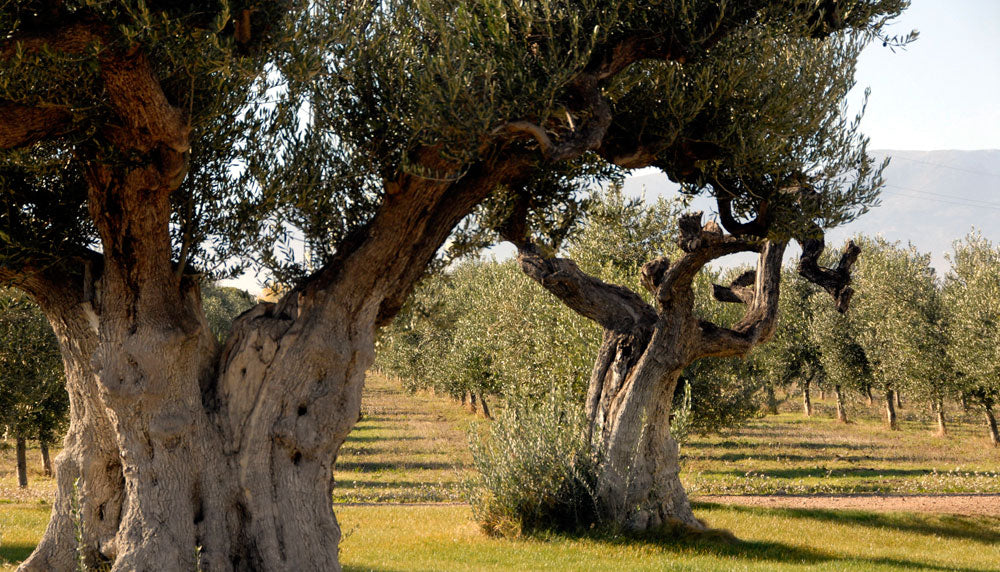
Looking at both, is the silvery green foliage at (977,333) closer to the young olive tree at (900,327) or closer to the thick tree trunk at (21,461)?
the young olive tree at (900,327)

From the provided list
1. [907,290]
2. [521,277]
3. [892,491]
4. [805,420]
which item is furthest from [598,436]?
[805,420]

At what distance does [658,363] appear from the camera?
14.5m

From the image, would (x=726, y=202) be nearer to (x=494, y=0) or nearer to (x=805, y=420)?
(x=494, y=0)

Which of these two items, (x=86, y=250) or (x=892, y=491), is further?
(x=892, y=491)

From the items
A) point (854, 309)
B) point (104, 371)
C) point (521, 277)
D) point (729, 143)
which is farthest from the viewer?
point (854, 309)

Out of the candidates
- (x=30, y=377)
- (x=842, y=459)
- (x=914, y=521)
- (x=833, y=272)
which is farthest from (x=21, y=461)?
(x=842, y=459)

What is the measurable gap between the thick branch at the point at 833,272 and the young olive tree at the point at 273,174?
3524 millimetres

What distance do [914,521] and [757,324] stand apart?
747cm

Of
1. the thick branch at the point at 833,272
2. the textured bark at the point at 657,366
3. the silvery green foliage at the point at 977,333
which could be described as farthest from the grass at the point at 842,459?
the thick branch at the point at 833,272

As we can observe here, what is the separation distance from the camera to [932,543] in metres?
15.8

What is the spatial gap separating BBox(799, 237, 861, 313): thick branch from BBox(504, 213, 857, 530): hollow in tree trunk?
15cm

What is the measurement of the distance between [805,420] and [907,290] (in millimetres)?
13802

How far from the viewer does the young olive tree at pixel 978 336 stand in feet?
105

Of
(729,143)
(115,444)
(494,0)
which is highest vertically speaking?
(494,0)
